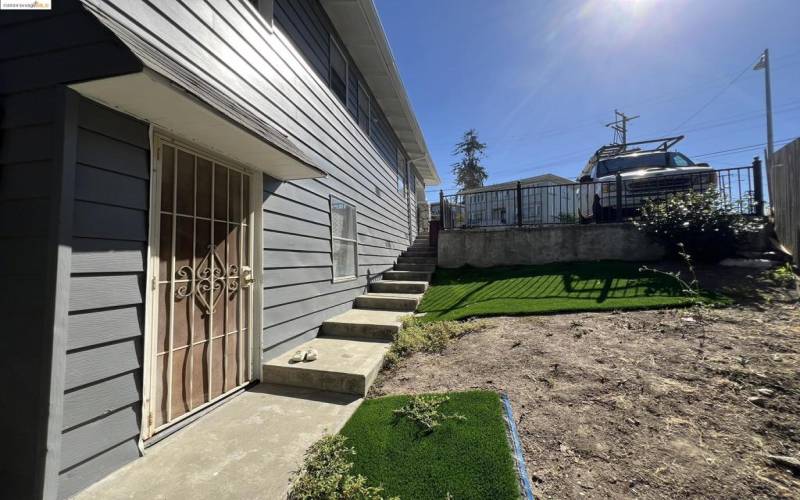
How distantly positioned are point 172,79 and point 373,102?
620cm

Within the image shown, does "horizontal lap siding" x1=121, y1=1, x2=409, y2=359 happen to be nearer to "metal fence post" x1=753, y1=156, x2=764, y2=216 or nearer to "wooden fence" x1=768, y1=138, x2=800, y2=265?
"wooden fence" x1=768, y1=138, x2=800, y2=265

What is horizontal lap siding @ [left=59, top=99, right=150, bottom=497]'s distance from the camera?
167 cm

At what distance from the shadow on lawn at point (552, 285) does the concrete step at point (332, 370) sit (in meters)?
1.85

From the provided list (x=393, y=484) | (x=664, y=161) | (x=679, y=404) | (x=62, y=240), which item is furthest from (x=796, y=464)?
(x=664, y=161)

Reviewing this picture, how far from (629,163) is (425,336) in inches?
287

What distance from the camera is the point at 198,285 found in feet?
8.39

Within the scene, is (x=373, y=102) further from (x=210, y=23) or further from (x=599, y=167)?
(x=599, y=167)

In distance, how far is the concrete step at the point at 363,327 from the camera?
4.11m

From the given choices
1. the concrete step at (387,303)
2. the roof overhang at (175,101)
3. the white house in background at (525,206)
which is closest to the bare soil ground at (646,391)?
the concrete step at (387,303)

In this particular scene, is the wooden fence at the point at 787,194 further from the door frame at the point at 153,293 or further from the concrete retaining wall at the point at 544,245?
the door frame at the point at 153,293

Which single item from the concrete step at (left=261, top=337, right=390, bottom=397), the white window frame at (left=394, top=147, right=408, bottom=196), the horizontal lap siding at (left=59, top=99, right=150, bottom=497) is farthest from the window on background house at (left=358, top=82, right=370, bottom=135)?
the horizontal lap siding at (left=59, top=99, right=150, bottom=497)

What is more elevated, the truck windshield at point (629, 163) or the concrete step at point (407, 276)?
the truck windshield at point (629, 163)

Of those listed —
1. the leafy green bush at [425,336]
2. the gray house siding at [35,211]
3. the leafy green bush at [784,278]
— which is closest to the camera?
the gray house siding at [35,211]

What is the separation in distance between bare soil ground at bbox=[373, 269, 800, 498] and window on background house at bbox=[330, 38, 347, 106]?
4.54 metres
